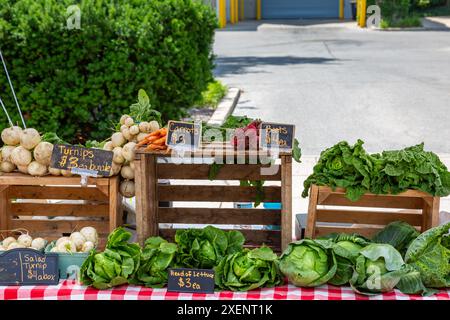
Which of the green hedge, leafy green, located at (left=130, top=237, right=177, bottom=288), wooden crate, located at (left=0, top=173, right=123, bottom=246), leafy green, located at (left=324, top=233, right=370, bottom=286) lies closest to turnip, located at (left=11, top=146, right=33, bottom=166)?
Answer: wooden crate, located at (left=0, top=173, right=123, bottom=246)

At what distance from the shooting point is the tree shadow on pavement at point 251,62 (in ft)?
57.6

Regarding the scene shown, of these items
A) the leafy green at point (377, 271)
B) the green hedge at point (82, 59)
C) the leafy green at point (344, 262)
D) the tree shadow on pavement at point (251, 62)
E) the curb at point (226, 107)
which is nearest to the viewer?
the leafy green at point (377, 271)

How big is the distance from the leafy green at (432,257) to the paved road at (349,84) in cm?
562

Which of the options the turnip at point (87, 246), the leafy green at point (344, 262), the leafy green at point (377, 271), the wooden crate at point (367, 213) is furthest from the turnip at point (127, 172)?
the leafy green at point (377, 271)

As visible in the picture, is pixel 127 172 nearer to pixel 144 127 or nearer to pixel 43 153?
pixel 144 127

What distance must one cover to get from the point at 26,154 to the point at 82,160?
366 millimetres

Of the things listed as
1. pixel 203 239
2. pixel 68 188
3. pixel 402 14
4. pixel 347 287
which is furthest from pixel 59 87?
pixel 402 14

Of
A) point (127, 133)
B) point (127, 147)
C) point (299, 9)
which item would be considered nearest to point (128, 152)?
point (127, 147)

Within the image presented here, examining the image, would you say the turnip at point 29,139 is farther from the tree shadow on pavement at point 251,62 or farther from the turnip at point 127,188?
the tree shadow on pavement at point 251,62

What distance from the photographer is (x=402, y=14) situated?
1156 inches

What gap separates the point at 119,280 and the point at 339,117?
8510mm

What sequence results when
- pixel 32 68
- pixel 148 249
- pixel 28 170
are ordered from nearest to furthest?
pixel 148 249 < pixel 28 170 < pixel 32 68

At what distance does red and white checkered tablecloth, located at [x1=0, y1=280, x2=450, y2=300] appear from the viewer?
342 centimetres
